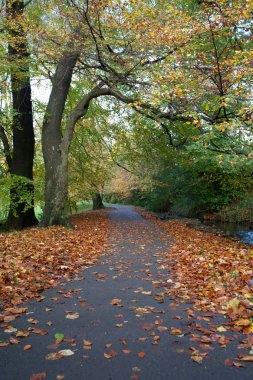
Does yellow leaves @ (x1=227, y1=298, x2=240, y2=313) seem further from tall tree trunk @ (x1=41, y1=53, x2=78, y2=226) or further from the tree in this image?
the tree

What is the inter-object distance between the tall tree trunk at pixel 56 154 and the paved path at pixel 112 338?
288 inches

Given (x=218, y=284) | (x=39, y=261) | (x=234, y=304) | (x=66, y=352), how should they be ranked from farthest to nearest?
(x=39, y=261) → (x=218, y=284) → (x=234, y=304) → (x=66, y=352)

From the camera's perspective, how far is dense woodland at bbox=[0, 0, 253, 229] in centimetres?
993

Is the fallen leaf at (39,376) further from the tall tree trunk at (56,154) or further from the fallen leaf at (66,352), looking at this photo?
the tall tree trunk at (56,154)

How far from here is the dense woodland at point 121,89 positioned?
9930 mm

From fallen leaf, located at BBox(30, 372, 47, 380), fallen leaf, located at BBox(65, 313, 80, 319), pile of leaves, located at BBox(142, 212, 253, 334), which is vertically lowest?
fallen leaf, located at BBox(30, 372, 47, 380)

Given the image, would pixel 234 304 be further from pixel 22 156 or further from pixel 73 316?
pixel 22 156

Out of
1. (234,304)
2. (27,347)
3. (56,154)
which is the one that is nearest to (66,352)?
(27,347)

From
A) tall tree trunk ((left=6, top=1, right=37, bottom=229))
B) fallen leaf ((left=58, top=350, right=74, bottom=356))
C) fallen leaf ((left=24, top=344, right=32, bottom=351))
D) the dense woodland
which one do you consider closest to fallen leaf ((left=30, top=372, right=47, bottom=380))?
fallen leaf ((left=58, top=350, right=74, bottom=356))

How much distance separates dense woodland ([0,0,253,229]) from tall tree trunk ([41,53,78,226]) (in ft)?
0.14

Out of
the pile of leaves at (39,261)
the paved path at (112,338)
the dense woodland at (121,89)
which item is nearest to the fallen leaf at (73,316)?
the paved path at (112,338)

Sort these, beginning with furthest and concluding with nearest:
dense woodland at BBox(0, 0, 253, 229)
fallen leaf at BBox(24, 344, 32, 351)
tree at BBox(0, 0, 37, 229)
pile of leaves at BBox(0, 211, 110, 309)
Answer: tree at BBox(0, 0, 37, 229), dense woodland at BBox(0, 0, 253, 229), pile of leaves at BBox(0, 211, 110, 309), fallen leaf at BBox(24, 344, 32, 351)

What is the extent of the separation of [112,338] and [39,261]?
150 inches

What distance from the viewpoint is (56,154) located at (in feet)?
47.2
